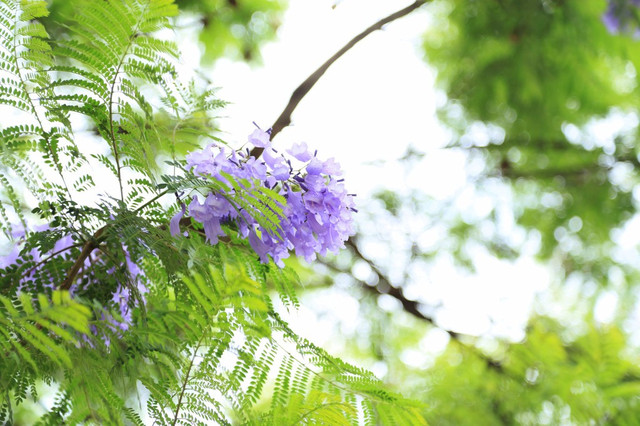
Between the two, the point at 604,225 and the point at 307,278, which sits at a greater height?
the point at 604,225

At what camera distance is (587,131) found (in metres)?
3.23

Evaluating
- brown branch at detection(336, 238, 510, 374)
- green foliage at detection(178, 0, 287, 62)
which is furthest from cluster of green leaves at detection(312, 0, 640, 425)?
green foliage at detection(178, 0, 287, 62)

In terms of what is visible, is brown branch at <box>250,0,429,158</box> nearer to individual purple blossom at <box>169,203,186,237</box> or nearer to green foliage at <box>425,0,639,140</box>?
individual purple blossom at <box>169,203,186,237</box>

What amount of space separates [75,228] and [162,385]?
22cm

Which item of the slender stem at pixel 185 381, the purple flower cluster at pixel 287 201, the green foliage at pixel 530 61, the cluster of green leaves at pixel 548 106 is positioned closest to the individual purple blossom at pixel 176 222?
the purple flower cluster at pixel 287 201

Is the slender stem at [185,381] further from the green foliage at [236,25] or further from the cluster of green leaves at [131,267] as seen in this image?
the green foliage at [236,25]

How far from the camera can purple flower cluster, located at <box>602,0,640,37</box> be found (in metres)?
2.42

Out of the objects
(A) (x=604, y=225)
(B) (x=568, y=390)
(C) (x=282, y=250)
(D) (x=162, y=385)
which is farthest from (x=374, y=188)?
(D) (x=162, y=385)

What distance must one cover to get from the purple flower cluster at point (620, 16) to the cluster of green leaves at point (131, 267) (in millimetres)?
2148

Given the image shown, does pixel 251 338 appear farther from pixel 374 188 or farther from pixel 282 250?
pixel 374 188

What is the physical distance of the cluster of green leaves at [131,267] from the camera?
2.17ft

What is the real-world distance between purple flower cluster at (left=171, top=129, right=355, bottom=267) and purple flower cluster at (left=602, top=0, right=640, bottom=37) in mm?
2015

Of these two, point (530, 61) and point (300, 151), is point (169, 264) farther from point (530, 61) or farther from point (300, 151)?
point (530, 61)

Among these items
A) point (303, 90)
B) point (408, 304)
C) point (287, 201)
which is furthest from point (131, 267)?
point (408, 304)
